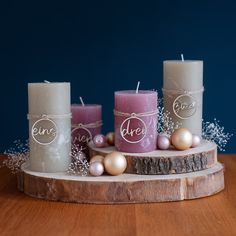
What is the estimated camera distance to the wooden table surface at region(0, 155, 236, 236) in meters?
0.91

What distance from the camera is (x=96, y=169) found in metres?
1.10

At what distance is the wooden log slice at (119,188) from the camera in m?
1.07

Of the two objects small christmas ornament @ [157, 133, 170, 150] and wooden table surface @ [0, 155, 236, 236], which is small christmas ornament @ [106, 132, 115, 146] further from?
wooden table surface @ [0, 155, 236, 236]

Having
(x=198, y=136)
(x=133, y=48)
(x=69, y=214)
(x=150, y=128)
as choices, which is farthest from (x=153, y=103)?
(x=133, y=48)

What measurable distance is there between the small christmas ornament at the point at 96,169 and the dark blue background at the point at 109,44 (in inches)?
51.4

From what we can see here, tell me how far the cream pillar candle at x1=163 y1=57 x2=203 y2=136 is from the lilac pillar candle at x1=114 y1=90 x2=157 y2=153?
126 mm

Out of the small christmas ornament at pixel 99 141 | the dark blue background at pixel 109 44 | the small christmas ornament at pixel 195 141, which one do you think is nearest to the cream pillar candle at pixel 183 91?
the small christmas ornament at pixel 195 141

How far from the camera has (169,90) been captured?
51.0 inches

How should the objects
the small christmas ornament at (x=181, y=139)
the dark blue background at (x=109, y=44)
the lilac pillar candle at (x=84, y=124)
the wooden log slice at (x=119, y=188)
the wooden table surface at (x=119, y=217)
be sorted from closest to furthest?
the wooden table surface at (x=119, y=217) < the wooden log slice at (x=119, y=188) < the small christmas ornament at (x=181, y=139) < the lilac pillar candle at (x=84, y=124) < the dark blue background at (x=109, y=44)

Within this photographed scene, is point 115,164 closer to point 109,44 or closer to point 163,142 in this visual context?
point 163,142

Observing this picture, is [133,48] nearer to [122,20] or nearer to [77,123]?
[122,20]

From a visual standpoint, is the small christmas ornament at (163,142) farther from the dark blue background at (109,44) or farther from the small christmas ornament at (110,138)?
the dark blue background at (109,44)

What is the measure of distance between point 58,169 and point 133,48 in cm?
132

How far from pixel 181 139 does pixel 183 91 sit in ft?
0.46
